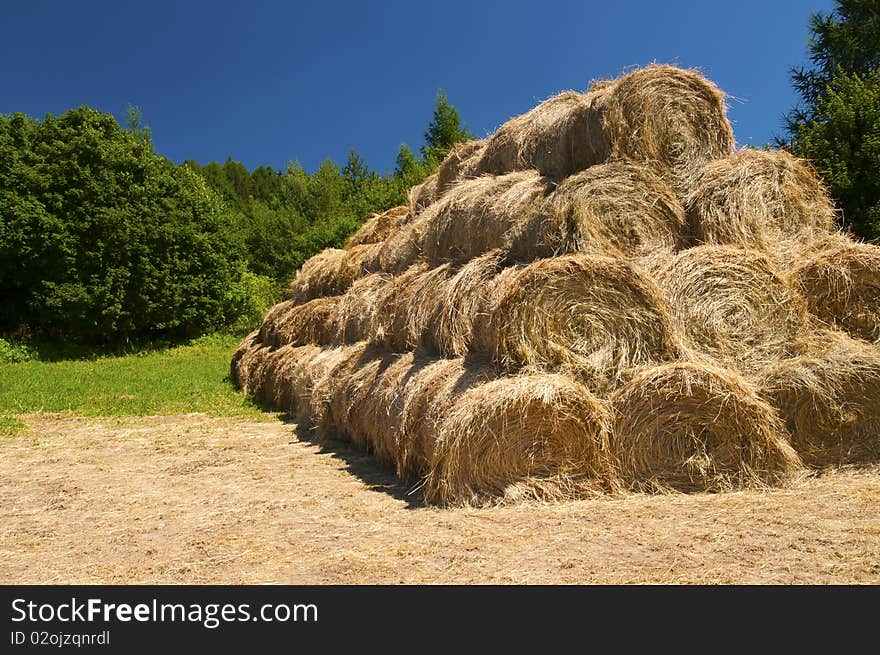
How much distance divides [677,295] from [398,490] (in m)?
3.01

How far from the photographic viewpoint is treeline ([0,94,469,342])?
81.9 feet

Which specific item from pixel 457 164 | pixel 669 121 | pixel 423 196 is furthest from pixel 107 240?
pixel 669 121

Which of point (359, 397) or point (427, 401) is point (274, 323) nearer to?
point (359, 397)

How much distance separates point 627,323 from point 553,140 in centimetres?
307

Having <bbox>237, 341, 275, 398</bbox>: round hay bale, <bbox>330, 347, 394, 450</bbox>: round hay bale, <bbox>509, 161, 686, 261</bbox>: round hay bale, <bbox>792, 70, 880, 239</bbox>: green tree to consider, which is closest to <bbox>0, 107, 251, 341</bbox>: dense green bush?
<bbox>237, 341, 275, 398</bbox>: round hay bale

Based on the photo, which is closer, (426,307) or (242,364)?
(426,307)

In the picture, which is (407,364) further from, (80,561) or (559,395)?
(80,561)

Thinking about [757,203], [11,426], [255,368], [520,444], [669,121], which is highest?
[669,121]

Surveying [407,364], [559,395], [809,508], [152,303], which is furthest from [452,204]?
[152,303]

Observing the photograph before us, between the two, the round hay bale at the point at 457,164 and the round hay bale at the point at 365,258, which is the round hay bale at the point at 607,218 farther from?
the round hay bale at the point at 365,258

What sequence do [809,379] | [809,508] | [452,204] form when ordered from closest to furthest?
1. [809,508]
2. [809,379]
3. [452,204]

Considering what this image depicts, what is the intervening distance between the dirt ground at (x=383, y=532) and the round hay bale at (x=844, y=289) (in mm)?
1485

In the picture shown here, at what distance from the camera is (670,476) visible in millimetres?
6102

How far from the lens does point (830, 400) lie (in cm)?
639
